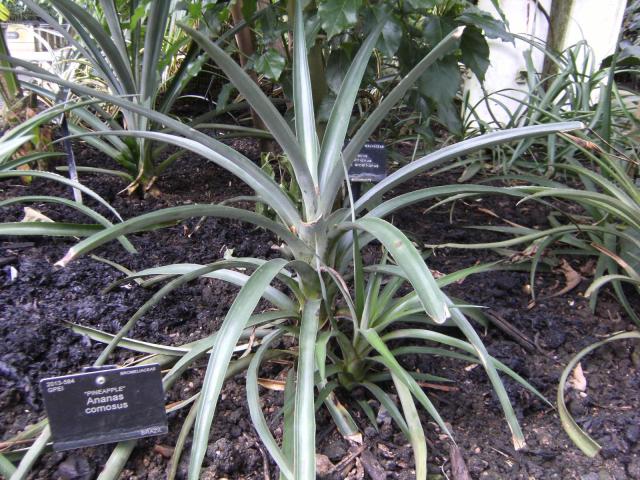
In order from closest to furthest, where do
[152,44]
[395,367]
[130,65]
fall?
[395,367] → [152,44] → [130,65]

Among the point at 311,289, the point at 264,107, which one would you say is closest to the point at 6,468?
the point at 311,289

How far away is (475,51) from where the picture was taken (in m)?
1.07

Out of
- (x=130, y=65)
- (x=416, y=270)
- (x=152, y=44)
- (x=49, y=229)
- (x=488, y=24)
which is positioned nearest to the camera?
(x=416, y=270)

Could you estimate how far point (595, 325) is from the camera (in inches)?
42.4

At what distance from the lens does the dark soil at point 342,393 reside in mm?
778

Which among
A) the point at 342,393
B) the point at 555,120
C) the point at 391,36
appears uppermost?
Result: the point at 391,36

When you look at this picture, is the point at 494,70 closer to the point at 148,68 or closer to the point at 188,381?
the point at 148,68

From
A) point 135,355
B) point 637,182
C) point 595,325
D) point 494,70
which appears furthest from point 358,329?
point 494,70

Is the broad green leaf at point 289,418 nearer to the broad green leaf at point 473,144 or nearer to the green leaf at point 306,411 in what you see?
the green leaf at point 306,411

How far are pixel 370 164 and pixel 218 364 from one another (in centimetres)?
70

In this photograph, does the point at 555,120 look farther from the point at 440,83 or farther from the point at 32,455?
the point at 32,455

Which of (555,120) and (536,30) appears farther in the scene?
(536,30)

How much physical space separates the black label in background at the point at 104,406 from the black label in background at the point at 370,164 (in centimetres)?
67

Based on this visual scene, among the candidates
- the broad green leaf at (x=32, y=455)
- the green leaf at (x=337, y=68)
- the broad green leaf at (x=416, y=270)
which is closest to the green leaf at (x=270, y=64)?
the green leaf at (x=337, y=68)
